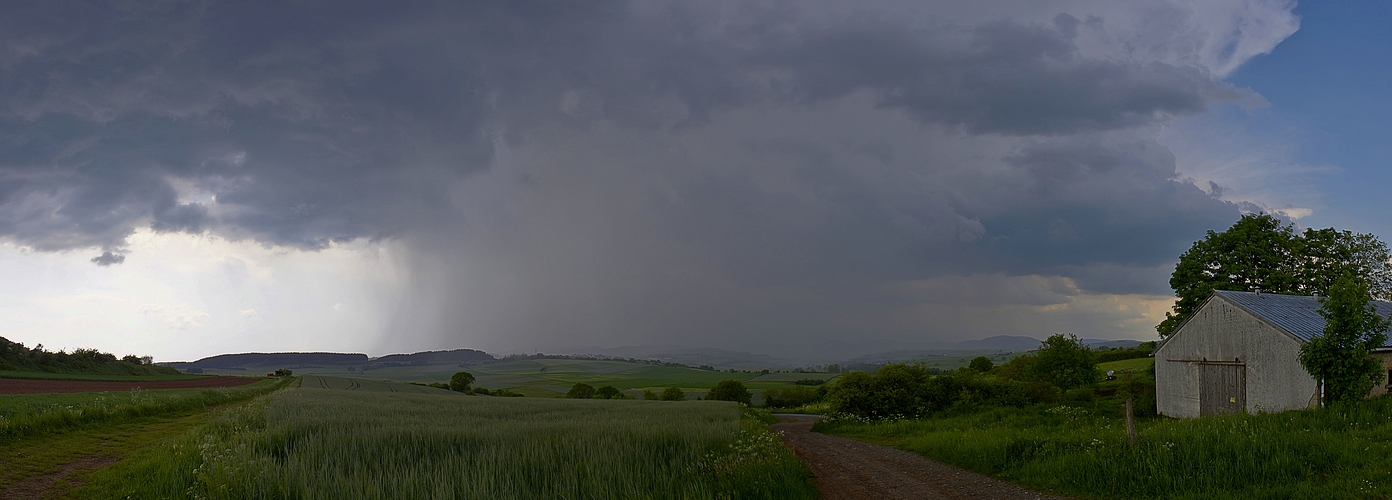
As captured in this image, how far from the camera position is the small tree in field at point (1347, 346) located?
19219 mm

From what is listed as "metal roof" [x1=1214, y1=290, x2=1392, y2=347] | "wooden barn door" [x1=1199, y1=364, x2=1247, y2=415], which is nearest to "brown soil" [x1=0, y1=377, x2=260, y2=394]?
"wooden barn door" [x1=1199, y1=364, x2=1247, y2=415]

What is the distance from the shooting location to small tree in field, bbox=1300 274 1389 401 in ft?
63.1

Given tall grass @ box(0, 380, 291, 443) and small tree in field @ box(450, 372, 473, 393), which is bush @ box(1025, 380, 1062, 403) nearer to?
tall grass @ box(0, 380, 291, 443)

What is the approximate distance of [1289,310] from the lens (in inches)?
1088

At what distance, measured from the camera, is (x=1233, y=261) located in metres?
37.9

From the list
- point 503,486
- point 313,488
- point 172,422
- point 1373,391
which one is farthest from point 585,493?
point 1373,391

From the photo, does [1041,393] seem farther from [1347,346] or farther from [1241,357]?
[1347,346]

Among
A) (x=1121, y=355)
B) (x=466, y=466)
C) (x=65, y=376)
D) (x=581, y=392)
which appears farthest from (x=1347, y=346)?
(x=65, y=376)

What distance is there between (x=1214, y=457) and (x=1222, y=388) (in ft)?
67.0

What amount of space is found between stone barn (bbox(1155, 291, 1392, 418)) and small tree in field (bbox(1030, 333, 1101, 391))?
12.1 ft

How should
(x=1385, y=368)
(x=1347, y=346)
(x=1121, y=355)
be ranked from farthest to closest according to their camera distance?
(x=1121, y=355) → (x=1385, y=368) → (x=1347, y=346)

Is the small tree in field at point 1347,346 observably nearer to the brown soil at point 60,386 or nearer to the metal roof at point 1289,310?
the metal roof at point 1289,310

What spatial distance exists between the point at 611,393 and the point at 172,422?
223ft

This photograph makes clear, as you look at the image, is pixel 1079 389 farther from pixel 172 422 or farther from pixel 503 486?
pixel 172 422
